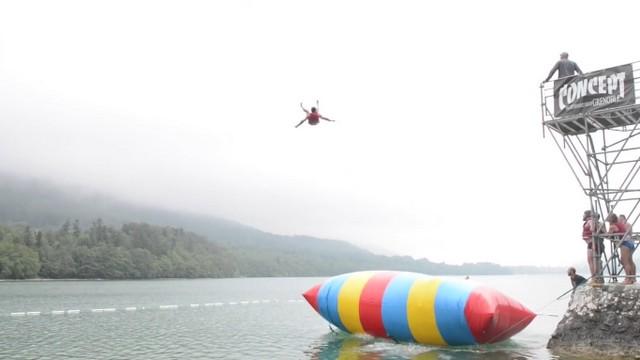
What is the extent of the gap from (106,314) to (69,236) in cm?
14084

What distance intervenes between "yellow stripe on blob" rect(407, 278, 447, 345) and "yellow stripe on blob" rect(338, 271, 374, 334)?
261 cm

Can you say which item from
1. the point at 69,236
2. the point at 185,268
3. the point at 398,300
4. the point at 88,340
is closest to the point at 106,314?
the point at 88,340

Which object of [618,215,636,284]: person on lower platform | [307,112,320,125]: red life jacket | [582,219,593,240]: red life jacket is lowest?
[618,215,636,284]: person on lower platform

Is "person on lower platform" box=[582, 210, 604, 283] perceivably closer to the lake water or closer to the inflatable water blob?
the inflatable water blob

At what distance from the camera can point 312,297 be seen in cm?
2541

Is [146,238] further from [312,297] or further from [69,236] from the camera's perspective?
[312,297]

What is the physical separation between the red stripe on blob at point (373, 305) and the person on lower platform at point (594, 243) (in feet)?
24.0

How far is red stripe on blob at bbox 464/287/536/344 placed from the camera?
19688mm

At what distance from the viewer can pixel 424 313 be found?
20.6 meters

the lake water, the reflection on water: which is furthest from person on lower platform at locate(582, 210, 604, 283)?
the reflection on water

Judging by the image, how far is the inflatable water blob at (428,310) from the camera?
19969 millimetres

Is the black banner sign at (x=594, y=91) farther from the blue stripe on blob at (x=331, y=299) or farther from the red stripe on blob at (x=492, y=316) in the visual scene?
the blue stripe on blob at (x=331, y=299)

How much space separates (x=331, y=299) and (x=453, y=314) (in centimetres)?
603

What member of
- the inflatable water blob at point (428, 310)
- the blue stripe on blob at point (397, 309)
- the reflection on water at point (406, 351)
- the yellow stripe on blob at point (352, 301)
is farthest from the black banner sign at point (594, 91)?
the yellow stripe on blob at point (352, 301)
